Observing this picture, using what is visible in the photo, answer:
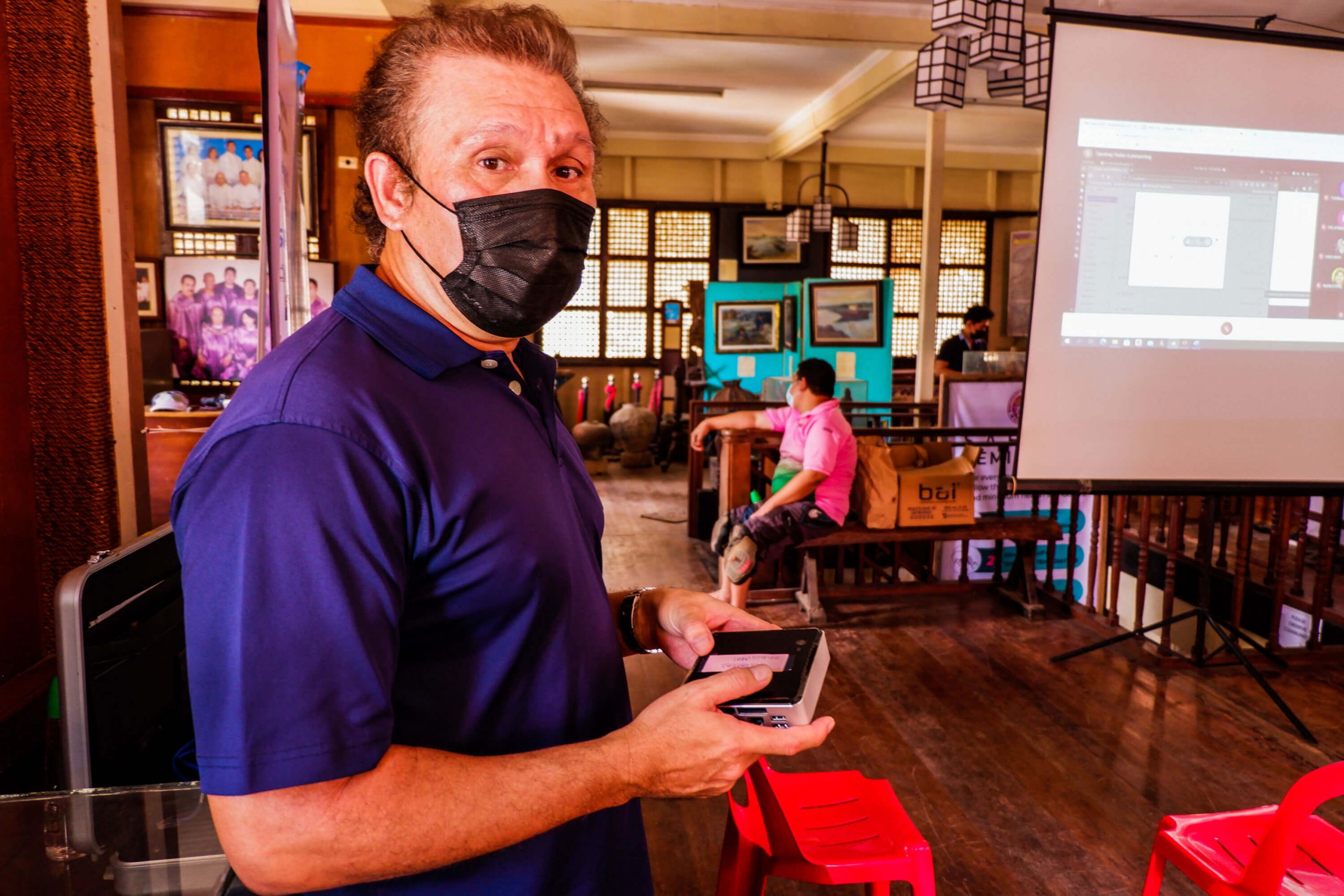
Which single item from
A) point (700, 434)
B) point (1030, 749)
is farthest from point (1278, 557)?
point (700, 434)

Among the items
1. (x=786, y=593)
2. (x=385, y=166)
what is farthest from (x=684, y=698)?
(x=786, y=593)

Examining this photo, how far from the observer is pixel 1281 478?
2.81 m

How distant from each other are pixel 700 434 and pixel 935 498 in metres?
1.52

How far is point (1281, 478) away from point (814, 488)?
78.0 inches

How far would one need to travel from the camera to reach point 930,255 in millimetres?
8047

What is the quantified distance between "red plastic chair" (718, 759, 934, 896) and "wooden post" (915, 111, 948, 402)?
6.47 m

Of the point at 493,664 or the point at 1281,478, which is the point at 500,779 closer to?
the point at 493,664

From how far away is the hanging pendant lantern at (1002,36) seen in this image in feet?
11.3

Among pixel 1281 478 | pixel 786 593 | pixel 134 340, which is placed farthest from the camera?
pixel 786 593

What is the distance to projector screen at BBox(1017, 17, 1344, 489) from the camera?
8.54 ft

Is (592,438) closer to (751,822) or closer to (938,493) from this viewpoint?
(938,493)

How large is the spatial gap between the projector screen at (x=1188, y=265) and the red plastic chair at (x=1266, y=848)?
1.31 meters

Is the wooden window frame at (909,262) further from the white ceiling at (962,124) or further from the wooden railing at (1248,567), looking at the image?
the wooden railing at (1248,567)

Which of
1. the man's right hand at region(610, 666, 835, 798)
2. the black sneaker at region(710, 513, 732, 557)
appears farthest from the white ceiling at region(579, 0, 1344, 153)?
the man's right hand at region(610, 666, 835, 798)
